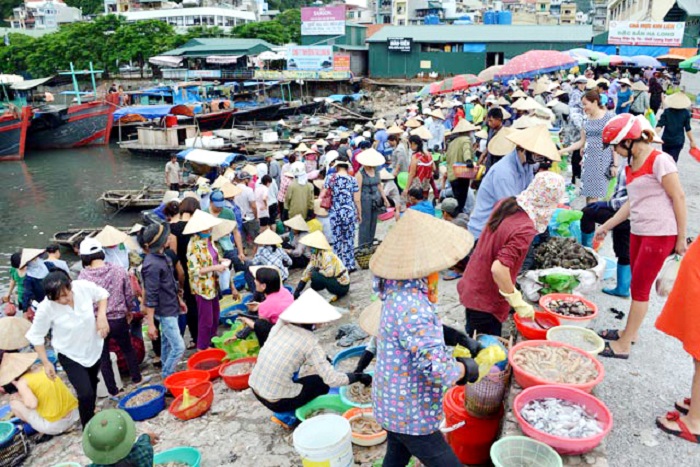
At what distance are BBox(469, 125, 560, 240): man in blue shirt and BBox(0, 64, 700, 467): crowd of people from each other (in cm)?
2

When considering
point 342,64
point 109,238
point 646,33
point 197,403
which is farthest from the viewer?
point 342,64

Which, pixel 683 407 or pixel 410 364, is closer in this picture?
pixel 410 364

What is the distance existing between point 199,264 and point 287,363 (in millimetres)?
2149

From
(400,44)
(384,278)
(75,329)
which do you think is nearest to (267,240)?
(75,329)

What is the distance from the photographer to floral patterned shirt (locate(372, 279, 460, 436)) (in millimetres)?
2314

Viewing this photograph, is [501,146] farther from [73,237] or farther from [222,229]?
[73,237]

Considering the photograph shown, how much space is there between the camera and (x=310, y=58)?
37.9 metres

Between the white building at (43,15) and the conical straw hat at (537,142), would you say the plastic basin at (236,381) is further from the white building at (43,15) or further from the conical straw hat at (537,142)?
the white building at (43,15)

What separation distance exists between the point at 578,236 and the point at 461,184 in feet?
7.34

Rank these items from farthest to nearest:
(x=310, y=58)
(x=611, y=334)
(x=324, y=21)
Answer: (x=324, y=21)
(x=310, y=58)
(x=611, y=334)

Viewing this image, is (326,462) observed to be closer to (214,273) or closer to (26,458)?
(214,273)

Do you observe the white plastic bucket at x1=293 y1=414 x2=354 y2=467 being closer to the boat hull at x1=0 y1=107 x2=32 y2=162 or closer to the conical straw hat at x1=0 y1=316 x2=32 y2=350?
the conical straw hat at x1=0 y1=316 x2=32 y2=350

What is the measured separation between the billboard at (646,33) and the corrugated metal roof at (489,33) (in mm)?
6474

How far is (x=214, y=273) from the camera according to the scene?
220 inches
